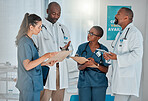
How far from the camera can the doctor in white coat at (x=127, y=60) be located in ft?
6.98

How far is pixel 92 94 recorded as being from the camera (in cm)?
227

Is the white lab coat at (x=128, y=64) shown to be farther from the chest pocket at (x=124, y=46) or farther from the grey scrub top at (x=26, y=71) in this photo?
the grey scrub top at (x=26, y=71)

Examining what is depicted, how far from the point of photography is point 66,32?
2.48m

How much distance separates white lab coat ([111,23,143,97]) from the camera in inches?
83.5

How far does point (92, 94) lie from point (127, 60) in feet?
1.98

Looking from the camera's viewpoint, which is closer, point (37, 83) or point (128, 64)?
point (37, 83)

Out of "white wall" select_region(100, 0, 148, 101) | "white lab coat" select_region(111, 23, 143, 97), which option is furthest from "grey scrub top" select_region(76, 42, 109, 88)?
"white wall" select_region(100, 0, 148, 101)

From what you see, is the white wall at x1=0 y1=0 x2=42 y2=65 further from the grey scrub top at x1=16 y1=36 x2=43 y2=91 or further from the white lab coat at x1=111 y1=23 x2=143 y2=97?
the white lab coat at x1=111 y1=23 x2=143 y2=97

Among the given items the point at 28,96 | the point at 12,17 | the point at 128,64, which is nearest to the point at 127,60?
the point at 128,64

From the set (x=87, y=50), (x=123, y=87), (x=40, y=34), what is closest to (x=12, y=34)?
(x=40, y=34)

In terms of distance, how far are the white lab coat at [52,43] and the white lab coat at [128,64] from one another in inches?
26.2

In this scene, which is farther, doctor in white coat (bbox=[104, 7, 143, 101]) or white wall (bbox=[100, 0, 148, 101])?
white wall (bbox=[100, 0, 148, 101])

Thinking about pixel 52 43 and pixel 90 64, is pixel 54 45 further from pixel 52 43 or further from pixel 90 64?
pixel 90 64

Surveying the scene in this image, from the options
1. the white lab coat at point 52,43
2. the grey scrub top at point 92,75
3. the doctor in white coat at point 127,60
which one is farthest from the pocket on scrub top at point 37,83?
the doctor in white coat at point 127,60
